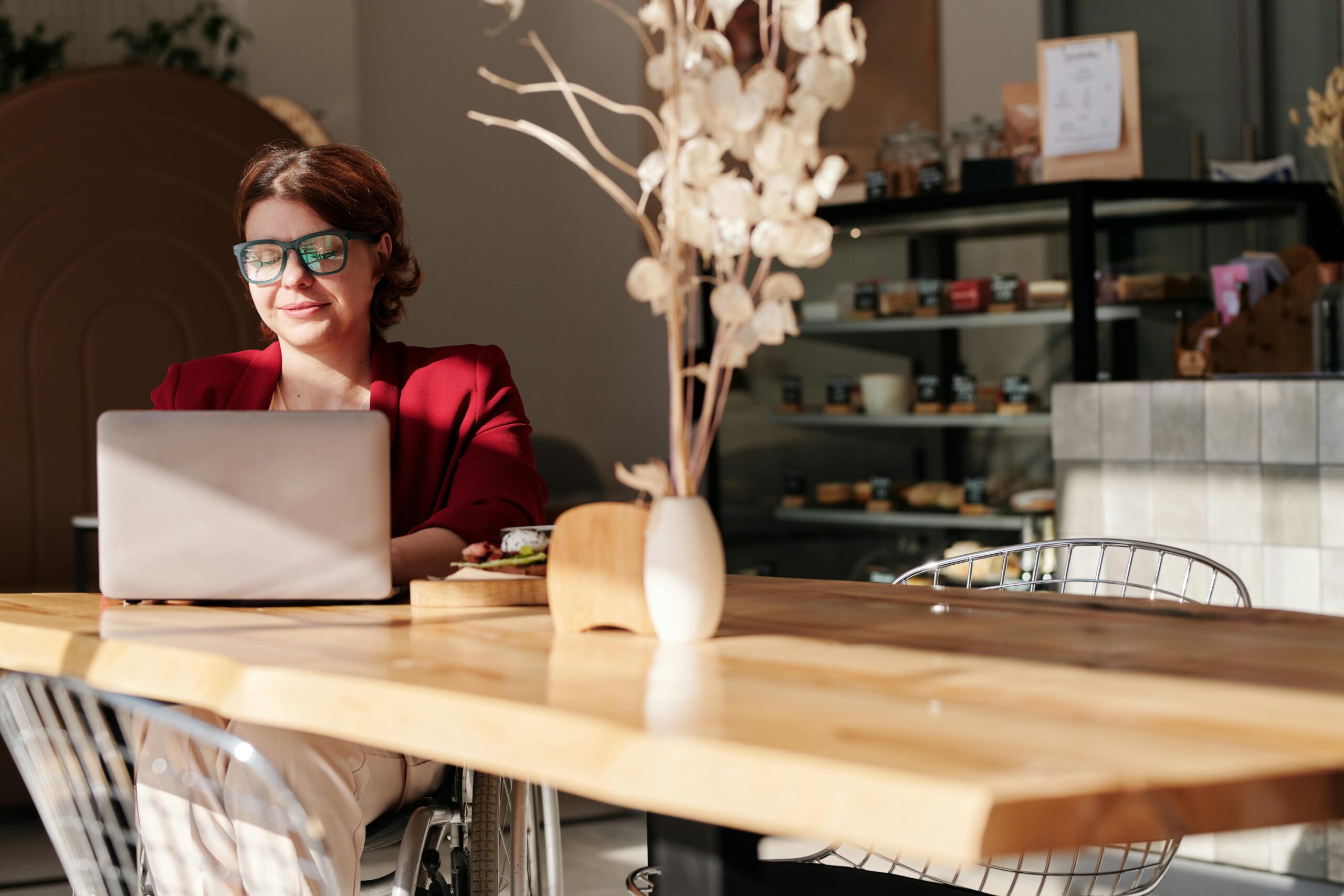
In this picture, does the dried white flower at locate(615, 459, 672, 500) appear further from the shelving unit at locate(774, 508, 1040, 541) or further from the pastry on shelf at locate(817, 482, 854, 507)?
the pastry on shelf at locate(817, 482, 854, 507)

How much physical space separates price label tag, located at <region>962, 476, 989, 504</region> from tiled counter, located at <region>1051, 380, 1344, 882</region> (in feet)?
2.54

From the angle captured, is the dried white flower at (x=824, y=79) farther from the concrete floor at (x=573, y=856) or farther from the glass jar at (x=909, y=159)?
the glass jar at (x=909, y=159)

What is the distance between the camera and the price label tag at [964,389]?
4.36m

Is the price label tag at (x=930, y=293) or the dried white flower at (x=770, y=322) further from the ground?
the price label tag at (x=930, y=293)

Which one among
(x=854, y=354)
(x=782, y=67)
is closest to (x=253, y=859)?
(x=854, y=354)

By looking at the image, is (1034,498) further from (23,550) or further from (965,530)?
(23,550)

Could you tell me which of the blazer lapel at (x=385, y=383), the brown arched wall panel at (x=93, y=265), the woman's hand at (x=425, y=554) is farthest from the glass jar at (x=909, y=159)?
the woman's hand at (x=425, y=554)

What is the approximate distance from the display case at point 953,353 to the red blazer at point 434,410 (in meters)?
2.13

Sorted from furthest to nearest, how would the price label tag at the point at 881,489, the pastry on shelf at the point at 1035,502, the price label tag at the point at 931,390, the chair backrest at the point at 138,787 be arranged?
the price label tag at the point at 881,489, the price label tag at the point at 931,390, the pastry on shelf at the point at 1035,502, the chair backrest at the point at 138,787

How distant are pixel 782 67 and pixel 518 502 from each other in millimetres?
4523

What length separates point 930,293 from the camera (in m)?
4.42

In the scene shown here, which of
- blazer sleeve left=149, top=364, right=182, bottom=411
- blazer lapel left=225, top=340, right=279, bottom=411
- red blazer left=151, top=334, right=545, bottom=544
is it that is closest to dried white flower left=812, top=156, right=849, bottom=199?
red blazer left=151, top=334, right=545, bottom=544

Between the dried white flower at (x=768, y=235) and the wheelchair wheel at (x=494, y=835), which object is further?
the wheelchair wheel at (x=494, y=835)

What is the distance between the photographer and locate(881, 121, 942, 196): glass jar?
448 cm
